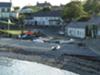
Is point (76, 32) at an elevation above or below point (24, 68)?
above

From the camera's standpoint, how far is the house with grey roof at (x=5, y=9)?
245 feet

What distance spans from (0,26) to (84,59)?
3330cm

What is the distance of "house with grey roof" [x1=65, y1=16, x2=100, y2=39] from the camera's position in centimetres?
3665

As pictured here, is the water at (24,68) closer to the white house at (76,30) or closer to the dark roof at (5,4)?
the white house at (76,30)

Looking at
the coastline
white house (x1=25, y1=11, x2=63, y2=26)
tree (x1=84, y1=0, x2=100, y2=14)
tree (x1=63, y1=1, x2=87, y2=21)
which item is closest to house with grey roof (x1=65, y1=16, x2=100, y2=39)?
the coastline

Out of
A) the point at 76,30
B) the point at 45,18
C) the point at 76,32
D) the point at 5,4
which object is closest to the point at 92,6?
the point at 45,18

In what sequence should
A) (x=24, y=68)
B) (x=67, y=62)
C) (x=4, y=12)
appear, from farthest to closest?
1. (x=4, y=12)
2. (x=67, y=62)
3. (x=24, y=68)

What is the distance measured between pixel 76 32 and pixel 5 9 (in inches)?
1278

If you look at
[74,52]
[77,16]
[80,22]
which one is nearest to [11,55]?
[74,52]

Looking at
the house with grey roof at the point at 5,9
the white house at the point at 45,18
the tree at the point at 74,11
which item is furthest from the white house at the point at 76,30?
the house with grey roof at the point at 5,9

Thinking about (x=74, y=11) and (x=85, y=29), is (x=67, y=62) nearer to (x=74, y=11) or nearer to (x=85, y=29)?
(x=85, y=29)

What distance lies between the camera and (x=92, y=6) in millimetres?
62969

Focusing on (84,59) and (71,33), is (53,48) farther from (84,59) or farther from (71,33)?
(71,33)

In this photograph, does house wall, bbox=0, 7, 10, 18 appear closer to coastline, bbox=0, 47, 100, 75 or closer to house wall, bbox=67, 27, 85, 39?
house wall, bbox=67, 27, 85, 39
